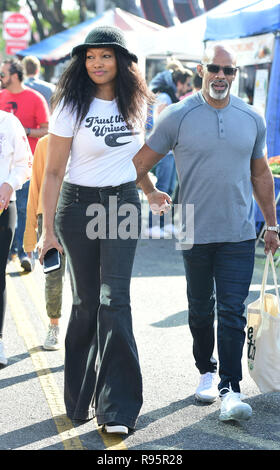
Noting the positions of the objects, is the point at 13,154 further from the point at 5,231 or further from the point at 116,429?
the point at 116,429

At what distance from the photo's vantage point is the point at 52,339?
612 cm

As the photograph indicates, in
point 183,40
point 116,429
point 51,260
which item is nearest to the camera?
point 116,429

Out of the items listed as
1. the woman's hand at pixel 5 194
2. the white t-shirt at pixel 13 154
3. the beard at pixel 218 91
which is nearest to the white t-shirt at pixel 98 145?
the beard at pixel 218 91

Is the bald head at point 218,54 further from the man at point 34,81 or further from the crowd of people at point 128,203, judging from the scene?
the man at point 34,81

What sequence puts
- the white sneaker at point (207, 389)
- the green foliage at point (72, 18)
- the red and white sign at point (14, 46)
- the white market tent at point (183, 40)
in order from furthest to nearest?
the green foliage at point (72, 18)
the red and white sign at point (14, 46)
the white market tent at point (183, 40)
the white sneaker at point (207, 389)

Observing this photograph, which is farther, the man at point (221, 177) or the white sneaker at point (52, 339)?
the white sneaker at point (52, 339)

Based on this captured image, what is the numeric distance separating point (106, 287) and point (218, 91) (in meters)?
1.20

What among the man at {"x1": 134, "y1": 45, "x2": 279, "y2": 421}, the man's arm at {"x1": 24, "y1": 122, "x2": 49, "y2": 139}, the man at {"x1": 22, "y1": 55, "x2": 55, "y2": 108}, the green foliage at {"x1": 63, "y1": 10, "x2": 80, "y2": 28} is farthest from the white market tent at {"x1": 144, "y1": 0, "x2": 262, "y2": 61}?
the green foliage at {"x1": 63, "y1": 10, "x2": 80, "y2": 28}

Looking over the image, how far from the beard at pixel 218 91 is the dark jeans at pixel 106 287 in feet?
2.13

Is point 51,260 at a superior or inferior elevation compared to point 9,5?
inferior

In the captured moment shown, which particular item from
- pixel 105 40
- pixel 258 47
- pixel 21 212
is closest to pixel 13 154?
pixel 105 40

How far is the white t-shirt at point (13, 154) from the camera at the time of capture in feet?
18.2

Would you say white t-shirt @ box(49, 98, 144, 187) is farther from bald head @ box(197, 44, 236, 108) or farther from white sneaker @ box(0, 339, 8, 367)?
white sneaker @ box(0, 339, 8, 367)

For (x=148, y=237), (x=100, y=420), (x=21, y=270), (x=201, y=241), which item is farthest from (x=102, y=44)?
(x=148, y=237)
